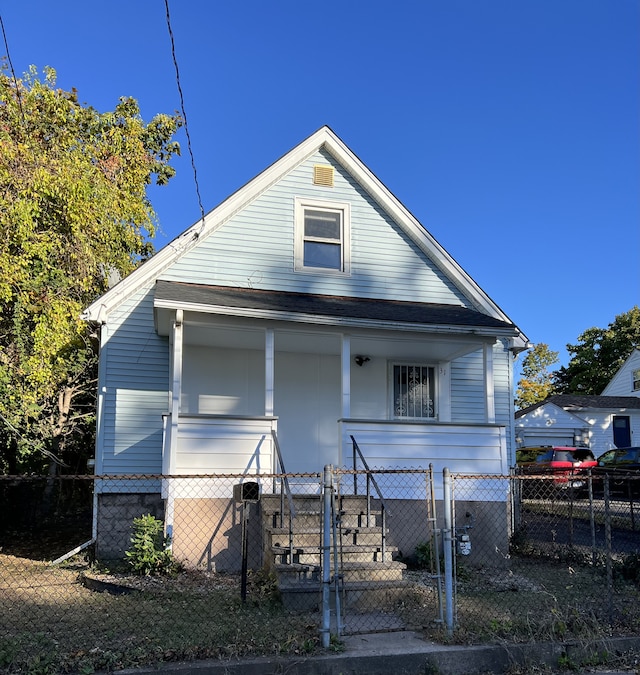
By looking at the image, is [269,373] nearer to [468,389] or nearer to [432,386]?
[432,386]

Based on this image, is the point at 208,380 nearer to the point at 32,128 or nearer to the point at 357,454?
the point at 357,454

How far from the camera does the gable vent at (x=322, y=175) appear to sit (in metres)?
12.4

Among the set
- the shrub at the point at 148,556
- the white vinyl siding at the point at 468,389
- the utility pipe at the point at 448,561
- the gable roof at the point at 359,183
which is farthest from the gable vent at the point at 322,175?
the utility pipe at the point at 448,561

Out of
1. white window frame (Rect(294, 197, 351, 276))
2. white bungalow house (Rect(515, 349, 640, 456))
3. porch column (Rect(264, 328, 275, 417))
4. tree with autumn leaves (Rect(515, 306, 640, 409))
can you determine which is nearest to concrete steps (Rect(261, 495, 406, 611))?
porch column (Rect(264, 328, 275, 417))

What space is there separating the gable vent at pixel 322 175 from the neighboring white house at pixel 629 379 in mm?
29997

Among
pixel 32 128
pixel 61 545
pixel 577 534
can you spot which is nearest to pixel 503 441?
pixel 577 534

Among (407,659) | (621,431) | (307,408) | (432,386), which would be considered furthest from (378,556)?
(621,431)

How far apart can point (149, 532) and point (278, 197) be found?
639 centimetres

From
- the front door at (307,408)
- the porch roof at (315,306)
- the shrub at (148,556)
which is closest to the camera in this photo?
the shrub at (148,556)

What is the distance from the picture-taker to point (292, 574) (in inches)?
285

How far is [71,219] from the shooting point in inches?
498

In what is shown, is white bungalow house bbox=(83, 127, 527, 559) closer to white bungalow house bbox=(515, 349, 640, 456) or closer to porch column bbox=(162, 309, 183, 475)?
porch column bbox=(162, 309, 183, 475)

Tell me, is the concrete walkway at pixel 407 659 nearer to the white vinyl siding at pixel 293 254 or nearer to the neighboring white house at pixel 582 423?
the white vinyl siding at pixel 293 254

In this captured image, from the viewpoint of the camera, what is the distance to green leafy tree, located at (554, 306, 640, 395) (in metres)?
44.9
